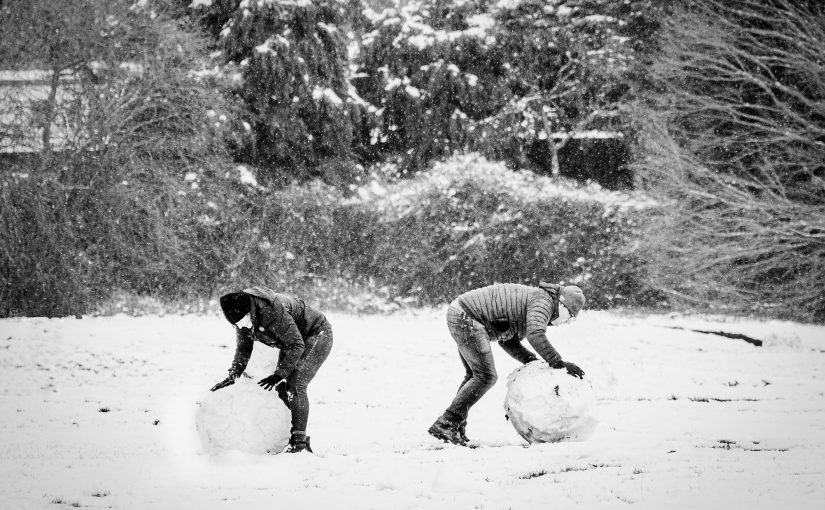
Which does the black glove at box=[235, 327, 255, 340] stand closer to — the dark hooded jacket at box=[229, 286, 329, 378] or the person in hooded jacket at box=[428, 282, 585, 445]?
the dark hooded jacket at box=[229, 286, 329, 378]

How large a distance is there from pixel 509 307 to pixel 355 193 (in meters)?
13.5

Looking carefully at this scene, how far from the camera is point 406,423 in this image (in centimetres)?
917

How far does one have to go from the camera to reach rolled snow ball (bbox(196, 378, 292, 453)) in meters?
6.60

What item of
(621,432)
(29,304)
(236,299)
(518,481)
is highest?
(236,299)

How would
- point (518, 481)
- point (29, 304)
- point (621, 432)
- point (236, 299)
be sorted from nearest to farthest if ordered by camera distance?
1. point (518, 481)
2. point (236, 299)
3. point (621, 432)
4. point (29, 304)

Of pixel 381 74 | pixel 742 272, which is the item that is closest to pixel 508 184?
pixel 742 272

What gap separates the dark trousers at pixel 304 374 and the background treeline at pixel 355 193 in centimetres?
1069

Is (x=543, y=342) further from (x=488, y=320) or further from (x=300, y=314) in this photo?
(x=300, y=314)

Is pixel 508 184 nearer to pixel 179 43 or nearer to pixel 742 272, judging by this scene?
pixel 742 272

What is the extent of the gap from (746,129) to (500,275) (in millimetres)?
5924

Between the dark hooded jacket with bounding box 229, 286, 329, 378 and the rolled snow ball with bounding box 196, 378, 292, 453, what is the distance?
24 cm

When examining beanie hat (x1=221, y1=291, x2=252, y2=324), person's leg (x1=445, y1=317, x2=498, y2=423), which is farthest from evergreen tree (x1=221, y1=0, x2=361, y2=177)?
beanie hat (x1=221, y1=291, x2=252, y2=324)

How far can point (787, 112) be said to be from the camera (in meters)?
17.1

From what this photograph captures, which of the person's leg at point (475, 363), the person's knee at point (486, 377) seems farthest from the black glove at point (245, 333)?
the person's knee at point (486, 377)
